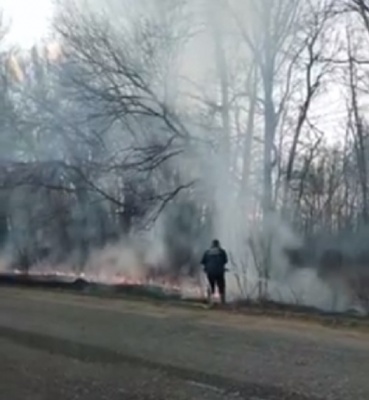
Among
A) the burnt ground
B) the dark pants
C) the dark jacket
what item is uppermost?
the dark jacket

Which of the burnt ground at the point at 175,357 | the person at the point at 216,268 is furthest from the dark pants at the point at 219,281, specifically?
the burnt ground at the point at 175,357

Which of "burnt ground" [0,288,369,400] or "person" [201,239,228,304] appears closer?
"burnt ground" [0,288,369,400]

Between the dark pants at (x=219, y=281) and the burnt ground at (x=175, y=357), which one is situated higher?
the dark pants at (x=219, y=281)

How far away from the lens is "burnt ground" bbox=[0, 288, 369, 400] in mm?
7637

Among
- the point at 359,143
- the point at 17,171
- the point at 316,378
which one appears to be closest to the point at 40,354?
the point at 316,378

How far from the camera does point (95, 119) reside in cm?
2278

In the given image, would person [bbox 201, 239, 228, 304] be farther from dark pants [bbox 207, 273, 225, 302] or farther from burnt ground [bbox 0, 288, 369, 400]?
burnt ground [bbox 0, 288, 369, 400]

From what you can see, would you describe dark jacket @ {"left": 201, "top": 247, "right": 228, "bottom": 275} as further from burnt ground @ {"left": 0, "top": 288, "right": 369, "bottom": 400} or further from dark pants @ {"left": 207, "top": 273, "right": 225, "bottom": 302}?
burnt ground @ {"left": 0, "top": 288, "right": 369, "bottom": 400}

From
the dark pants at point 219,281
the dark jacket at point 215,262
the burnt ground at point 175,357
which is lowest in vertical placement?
the burnt ground at point 175,357

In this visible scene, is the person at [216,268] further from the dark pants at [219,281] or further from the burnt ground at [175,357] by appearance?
the burnt ground at [175,357]

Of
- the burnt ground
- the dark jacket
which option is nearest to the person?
the dark jacket

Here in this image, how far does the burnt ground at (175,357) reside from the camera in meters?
7.64

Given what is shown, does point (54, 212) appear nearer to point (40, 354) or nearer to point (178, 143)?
point (178, 143)

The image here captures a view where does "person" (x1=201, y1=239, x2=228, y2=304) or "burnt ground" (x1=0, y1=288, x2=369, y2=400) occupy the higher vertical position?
"person" (x1=201, y1=239, x2=228, y2=304)
